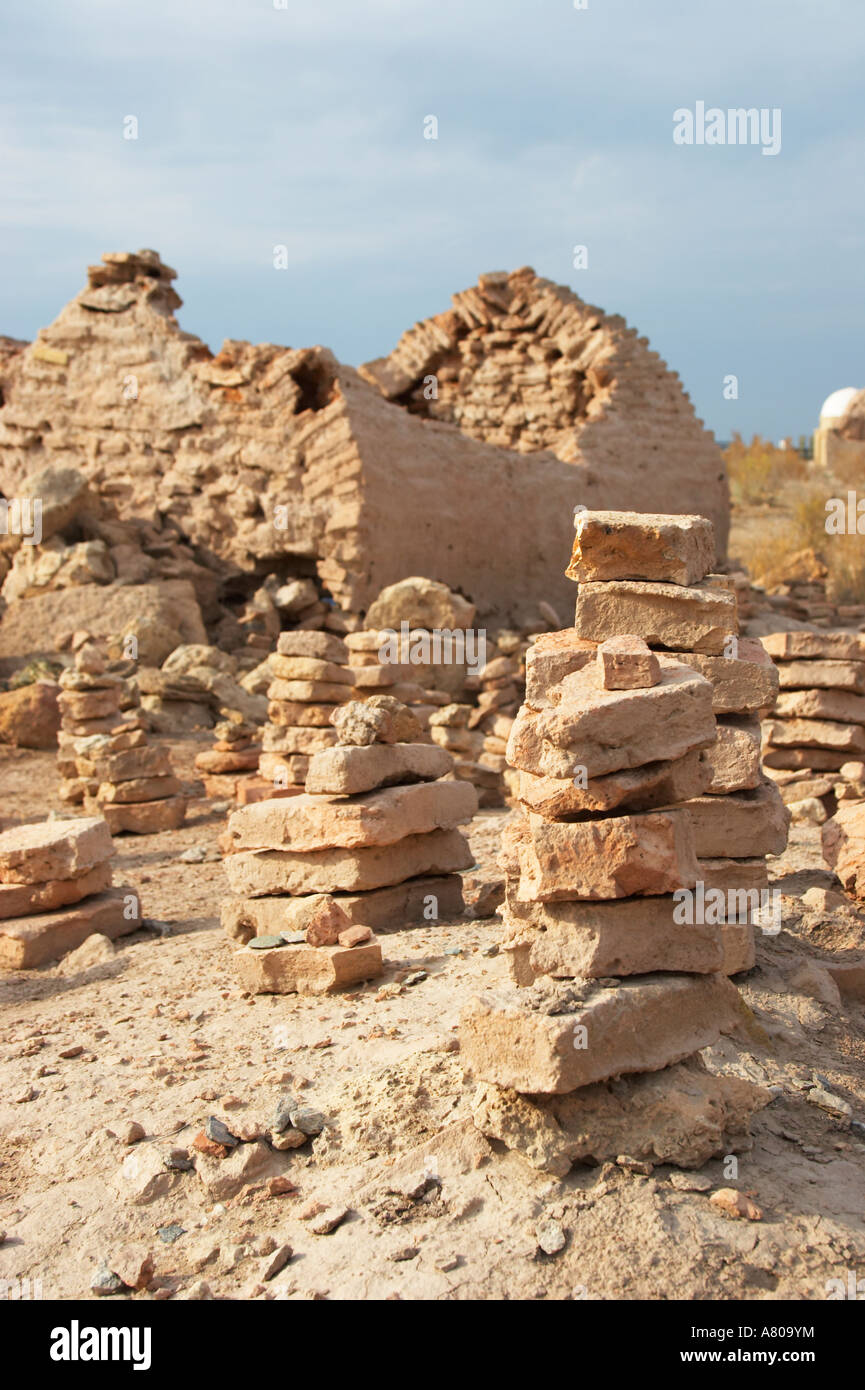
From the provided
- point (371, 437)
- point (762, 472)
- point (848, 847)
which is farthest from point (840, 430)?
point (848, 847)

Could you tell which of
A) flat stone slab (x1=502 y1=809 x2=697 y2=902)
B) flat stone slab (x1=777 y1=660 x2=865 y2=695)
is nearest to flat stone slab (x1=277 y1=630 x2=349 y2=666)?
flat stone slab (x1=777 y1=660 x2=865 y2=695)

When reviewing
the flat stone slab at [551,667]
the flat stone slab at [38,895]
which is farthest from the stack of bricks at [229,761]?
the flat stone slab at [551,667]

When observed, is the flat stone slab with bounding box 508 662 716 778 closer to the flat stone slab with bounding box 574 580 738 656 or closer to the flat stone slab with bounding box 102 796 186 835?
the flat stone slab with bounding box 574 580 738 656

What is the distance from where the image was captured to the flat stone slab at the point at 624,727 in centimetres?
322

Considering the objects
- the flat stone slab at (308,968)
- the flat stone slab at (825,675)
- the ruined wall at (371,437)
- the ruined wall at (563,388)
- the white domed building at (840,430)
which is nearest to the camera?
the flat stone slab at (308,968)

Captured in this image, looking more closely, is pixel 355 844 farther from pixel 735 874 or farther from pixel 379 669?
pixel 379 669

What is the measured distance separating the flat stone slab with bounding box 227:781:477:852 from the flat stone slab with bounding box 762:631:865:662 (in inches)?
144

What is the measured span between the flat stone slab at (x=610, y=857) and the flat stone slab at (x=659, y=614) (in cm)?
111

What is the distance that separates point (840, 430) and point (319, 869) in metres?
33.8

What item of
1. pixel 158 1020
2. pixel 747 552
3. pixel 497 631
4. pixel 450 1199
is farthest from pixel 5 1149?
pixel 747 552

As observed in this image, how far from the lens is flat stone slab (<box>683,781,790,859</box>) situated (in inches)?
182

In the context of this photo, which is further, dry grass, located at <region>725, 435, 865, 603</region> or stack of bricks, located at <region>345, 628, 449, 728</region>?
dry grass, located at <region>725, 435, 865, 603</region>

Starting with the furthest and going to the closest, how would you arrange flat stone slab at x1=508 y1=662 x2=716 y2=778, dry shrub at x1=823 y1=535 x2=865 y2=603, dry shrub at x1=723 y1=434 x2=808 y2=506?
1. dry shrub at x1=723 y1=434 x2=808 y2=506
2. dry shrub at x1=823 y1=535 x2=865 y2=603
3. flat stone slab at x1=508 y1=662 x2=716 y2=778

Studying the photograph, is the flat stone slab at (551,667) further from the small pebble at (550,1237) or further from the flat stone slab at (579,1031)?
the small pebble at (550,1237)
